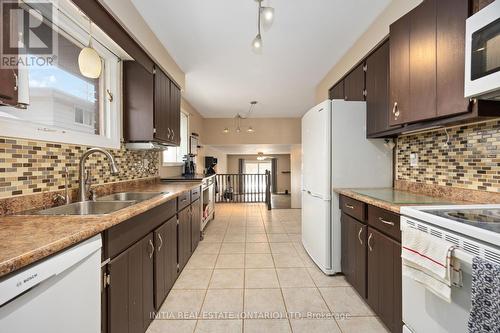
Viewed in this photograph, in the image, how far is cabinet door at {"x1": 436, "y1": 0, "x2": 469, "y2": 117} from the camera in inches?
49.0

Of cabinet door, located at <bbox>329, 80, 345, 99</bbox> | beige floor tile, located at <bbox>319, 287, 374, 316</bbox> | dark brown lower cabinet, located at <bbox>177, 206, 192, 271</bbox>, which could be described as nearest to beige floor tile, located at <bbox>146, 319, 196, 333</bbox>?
dark brown lower cabinet, located at <bbox>177, 206, 192, 271</bbox>

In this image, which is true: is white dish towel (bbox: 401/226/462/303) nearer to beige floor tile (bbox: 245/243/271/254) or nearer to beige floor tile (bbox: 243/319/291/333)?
beige floor tile (bbox: 243/319/291/333)

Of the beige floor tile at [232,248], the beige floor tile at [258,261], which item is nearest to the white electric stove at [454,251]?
the beige floor tile at [258,261]

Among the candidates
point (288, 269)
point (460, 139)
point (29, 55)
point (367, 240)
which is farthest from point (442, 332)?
point (29, 55)

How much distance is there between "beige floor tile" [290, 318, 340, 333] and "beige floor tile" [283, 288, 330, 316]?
0.09 metres

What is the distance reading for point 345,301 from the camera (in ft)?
6.30

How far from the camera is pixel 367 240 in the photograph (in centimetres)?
181

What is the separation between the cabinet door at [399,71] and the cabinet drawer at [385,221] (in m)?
0.73

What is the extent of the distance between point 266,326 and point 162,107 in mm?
2470

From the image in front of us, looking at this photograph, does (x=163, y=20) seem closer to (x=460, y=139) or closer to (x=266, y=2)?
(x=266, y=2)

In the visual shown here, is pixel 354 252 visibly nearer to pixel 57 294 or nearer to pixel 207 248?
pixel 207 248

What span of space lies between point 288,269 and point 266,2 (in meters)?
2.72

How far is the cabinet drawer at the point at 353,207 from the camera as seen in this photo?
187 cm

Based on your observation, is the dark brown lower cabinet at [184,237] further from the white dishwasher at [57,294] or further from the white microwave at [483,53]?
the white microwave at [483,53]
